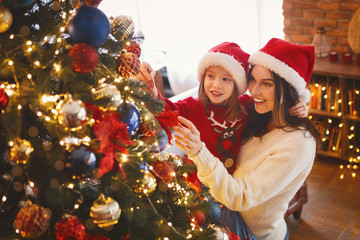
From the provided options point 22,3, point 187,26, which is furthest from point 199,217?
point 187,26

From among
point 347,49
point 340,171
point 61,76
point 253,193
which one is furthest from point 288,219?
point 61,76

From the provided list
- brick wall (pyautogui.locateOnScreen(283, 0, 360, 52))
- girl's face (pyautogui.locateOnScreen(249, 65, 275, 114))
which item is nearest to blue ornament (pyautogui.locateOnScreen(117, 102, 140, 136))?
girl's face (pyautogui.locateOnScreen(249, 65, 275, 114))

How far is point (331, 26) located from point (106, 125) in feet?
10.7

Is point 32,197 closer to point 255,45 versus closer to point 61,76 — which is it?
point 61,76

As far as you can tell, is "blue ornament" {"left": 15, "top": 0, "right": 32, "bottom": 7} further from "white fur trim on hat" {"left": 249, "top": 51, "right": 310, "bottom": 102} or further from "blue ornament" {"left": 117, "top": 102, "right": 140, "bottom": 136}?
"white fur trim on hat" {"left": 249, "top": 51, "right": 310, "bottom": 102}

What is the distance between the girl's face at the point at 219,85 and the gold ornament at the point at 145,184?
75cm

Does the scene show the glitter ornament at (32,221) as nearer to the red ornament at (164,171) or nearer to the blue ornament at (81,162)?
the blue ornament at (81,162)

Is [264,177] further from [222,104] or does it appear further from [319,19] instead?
[319,19]

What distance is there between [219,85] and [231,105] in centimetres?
12

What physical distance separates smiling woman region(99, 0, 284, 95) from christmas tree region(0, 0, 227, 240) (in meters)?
1.80

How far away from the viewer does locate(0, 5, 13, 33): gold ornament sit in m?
0.88

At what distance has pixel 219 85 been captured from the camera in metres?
1.73

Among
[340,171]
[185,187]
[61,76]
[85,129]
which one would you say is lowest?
[340,171]

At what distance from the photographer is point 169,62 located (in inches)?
125
